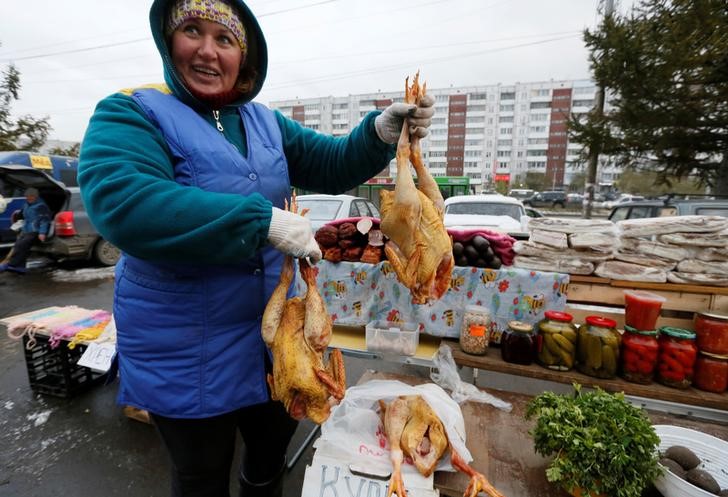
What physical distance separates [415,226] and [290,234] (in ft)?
1.98

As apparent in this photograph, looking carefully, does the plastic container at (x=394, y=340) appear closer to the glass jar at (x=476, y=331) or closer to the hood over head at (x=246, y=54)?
the glass jar at (x=476, y=331)

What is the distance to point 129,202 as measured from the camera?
0.96 meters

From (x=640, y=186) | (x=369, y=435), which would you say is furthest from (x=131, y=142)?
(x=640, y=186)

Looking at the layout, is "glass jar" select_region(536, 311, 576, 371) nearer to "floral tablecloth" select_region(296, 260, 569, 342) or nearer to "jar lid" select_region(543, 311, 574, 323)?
"jar lid" select_region(543, 311, 574, 323)

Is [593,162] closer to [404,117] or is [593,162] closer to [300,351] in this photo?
[404,117]

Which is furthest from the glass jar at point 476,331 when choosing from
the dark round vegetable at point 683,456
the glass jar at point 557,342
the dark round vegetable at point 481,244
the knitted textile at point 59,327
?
the knitted textile at point 59,327

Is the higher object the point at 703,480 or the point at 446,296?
the point at 446,296

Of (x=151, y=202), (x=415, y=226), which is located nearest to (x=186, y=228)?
(x=151, y=202)

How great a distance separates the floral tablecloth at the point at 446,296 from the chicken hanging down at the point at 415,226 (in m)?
1.22

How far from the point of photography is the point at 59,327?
133 inches

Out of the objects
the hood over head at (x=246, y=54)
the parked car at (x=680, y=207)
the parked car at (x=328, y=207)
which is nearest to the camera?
the hood over head at (x=246, y=54)

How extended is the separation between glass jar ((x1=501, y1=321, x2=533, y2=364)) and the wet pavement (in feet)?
5.72

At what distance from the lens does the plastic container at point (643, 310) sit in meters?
2.26

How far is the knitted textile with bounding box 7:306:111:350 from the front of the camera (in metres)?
3.29
